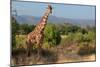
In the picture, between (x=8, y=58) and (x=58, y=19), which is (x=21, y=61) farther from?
(x=58, y=19)

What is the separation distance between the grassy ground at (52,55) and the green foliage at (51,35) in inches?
2.7

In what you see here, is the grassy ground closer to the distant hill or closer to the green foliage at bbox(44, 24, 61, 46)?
the green foliage at bbox(44, 24, 61, 46)

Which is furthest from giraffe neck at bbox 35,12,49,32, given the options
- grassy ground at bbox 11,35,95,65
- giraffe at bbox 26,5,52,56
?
grassy ground at bbox 11,35,95,65

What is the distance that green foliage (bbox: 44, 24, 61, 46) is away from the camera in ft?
9.41

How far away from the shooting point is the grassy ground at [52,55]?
271 centimetres

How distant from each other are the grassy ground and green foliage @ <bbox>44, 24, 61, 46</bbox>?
0.07m

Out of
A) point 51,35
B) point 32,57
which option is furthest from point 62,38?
point 32,57

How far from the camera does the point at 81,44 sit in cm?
308

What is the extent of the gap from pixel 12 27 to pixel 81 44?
0.97 m

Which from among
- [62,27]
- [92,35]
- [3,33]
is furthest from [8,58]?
[92,35]

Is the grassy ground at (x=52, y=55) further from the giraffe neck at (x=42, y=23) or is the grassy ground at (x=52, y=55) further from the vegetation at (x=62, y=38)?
the giraffe neck at (x=42, y=23)

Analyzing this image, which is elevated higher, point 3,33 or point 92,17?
point 92,17

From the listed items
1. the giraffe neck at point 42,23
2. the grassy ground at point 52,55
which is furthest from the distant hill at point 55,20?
the grassy ground at point 52,55

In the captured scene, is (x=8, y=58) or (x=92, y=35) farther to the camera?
(x=92, y=35)
